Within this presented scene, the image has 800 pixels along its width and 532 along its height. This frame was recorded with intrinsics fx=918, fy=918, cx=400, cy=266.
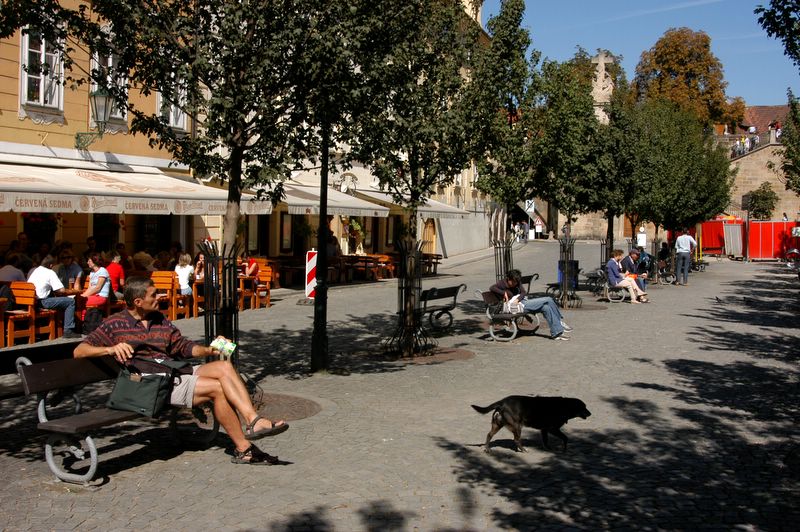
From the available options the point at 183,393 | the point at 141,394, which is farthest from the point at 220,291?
the point at 141,394

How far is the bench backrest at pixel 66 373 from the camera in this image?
664cm

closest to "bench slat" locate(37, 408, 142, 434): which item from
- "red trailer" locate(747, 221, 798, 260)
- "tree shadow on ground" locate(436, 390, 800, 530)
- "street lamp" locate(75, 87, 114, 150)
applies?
"tree shadow on ground" locate(436, 390, 800, 530)

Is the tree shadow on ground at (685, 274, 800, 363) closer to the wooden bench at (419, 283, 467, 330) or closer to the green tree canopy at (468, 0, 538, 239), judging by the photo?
the wooden bench at (419, 283, 467, 330)

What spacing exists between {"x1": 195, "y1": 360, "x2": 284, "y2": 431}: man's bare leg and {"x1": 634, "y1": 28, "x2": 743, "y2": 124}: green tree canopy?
59969 mm

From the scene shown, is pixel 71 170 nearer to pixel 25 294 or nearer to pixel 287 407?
pixel 25 294

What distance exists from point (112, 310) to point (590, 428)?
9.91m

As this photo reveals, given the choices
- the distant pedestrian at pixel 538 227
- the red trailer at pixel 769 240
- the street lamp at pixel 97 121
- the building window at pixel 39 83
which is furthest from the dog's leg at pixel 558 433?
the distant pedestrian at pixel 538 227

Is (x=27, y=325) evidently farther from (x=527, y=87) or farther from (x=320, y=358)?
(x=527, y=87)

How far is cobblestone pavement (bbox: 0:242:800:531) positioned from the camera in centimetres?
598

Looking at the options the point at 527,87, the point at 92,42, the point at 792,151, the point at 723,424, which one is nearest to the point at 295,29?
the point at 92,42

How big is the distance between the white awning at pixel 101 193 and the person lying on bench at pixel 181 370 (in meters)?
5.65

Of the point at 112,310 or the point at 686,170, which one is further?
the point at 686,170

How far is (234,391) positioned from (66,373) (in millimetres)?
1263

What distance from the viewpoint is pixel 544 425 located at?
775 centimetres
